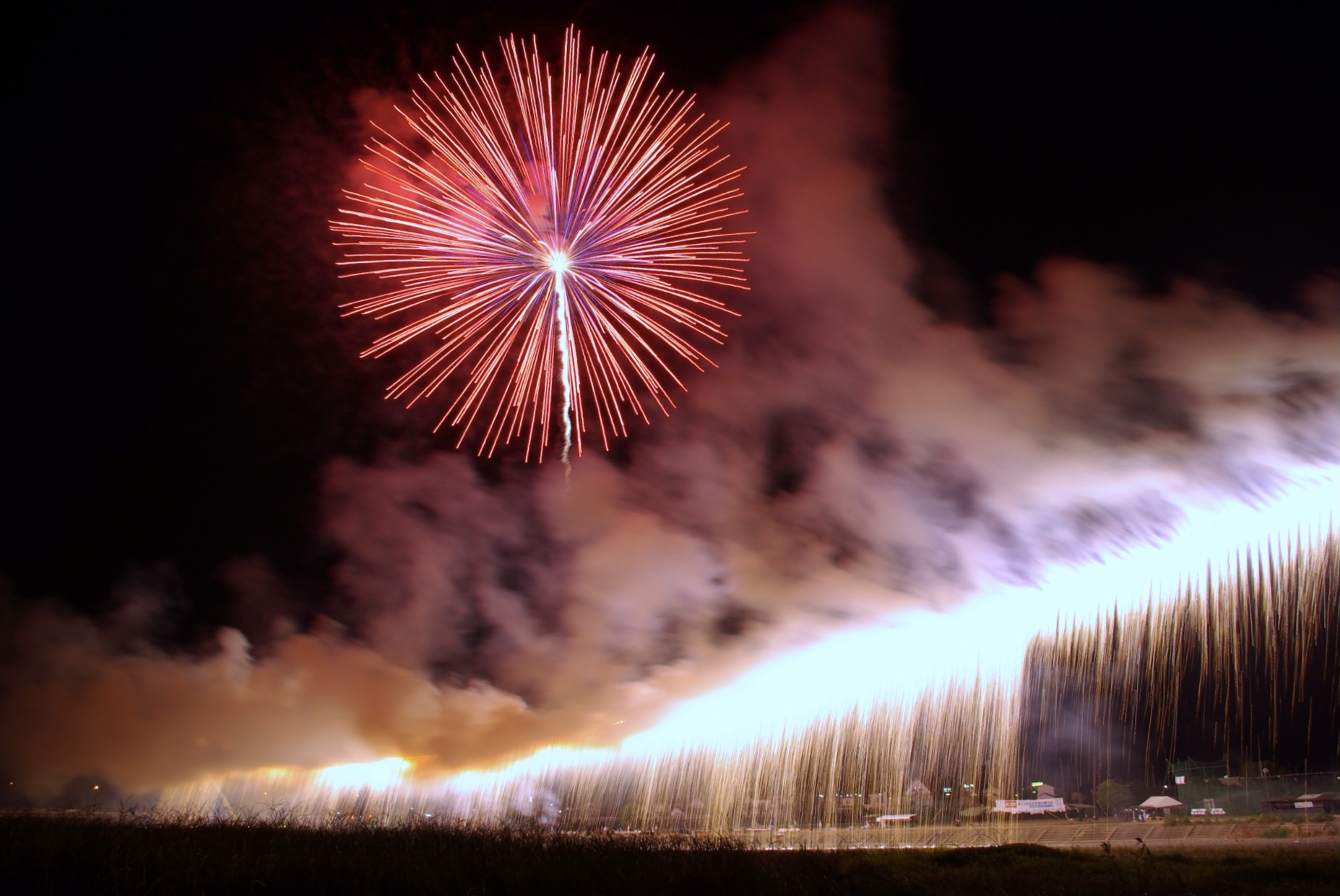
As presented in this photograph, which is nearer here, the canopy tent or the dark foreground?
the dark foreground

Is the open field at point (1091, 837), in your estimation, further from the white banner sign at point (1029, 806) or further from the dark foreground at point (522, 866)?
the white banner sign at point (1029, 806)

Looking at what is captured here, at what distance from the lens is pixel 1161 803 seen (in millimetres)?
41562

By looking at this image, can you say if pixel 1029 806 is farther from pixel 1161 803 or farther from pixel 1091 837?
pixel 1091 837

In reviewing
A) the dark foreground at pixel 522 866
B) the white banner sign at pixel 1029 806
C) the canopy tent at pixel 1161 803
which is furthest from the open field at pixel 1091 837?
the canopy tent at pixel 1161 803

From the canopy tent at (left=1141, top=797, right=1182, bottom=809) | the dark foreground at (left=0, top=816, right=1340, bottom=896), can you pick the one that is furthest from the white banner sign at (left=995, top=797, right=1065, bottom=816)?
the dark foreground at (left=0, top=816, right=1340, bottom=896)

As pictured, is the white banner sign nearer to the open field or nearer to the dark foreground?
the open field

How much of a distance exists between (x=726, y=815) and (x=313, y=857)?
44.4m

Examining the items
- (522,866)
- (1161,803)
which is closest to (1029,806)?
(1161,803)

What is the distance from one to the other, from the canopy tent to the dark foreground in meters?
28.6

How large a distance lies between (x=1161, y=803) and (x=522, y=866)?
45.7 meters

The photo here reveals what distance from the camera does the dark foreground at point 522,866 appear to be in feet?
26.6

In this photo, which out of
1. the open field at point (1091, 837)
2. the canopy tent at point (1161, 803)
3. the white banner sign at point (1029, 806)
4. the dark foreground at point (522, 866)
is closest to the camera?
the dark foreground at point (522, 866)

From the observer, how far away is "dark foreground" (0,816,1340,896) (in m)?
8.10

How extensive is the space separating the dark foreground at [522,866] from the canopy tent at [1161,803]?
93.7 ft
